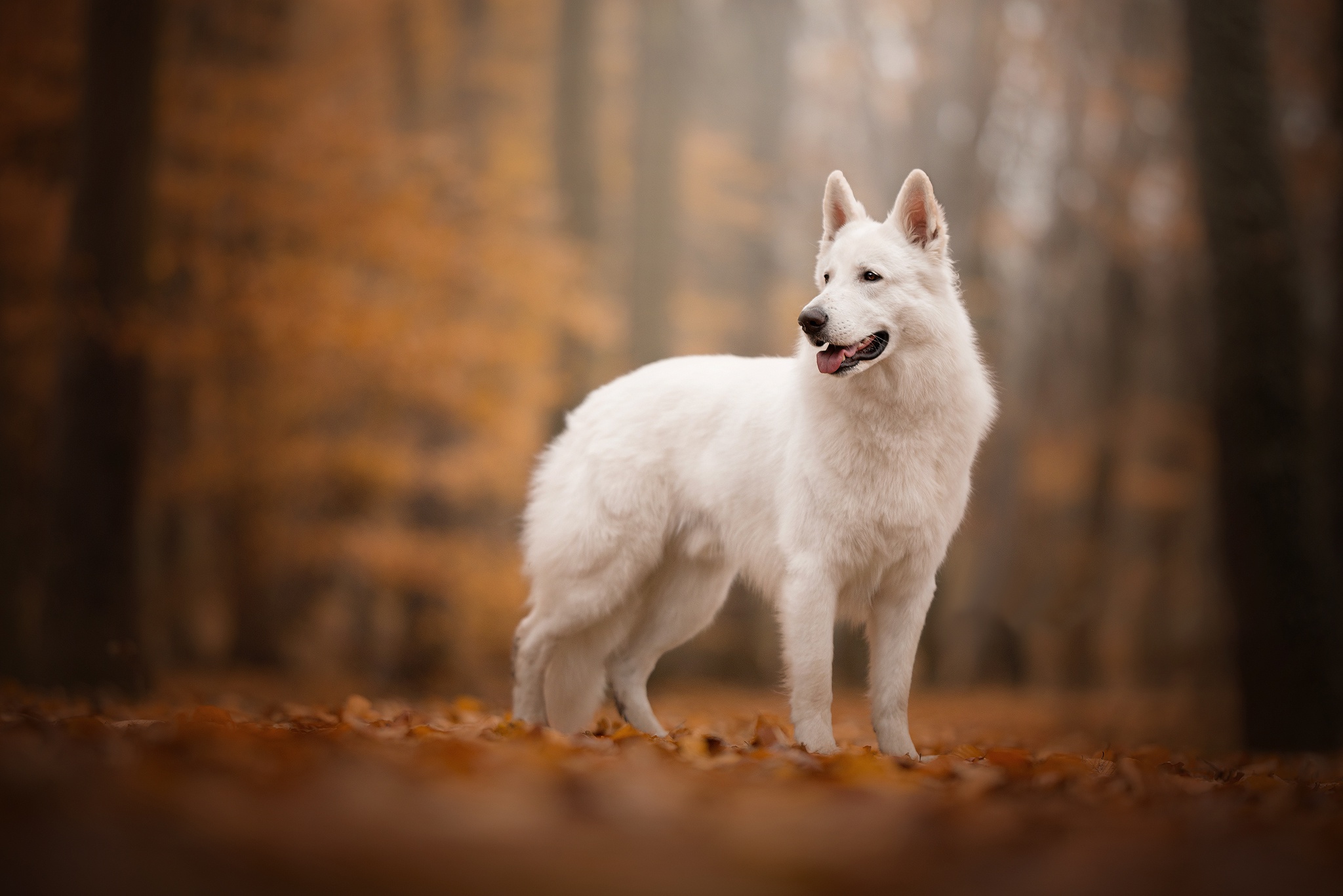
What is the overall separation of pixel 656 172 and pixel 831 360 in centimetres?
843

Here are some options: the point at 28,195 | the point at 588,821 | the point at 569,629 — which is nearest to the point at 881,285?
the point at 569,629

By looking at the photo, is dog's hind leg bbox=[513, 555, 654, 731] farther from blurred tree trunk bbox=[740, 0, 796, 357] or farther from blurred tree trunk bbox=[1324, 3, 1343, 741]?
blurred tree trunk bbox=[740, 0, 796, 357]

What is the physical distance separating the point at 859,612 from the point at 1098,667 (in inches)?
589

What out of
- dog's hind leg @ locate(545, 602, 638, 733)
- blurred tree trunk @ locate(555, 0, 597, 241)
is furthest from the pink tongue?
blurred tree trunk @ locate(555, 0, 597, 241)

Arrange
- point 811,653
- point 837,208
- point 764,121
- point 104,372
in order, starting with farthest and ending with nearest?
point 764,121, point 104,372, point 837,208, point 811,653

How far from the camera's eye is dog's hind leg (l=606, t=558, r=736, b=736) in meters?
4.49

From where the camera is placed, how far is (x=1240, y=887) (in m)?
1.66

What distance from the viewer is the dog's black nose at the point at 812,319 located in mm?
3443

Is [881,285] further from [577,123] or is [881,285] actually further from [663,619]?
[577,123]

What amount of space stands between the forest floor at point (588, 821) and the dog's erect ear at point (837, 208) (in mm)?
2255

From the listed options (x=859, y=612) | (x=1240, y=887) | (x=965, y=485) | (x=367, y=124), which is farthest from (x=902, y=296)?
(x=367, y=124)

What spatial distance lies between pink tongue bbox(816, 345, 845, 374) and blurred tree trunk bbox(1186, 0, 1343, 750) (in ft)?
11.7

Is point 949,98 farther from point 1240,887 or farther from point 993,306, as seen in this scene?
point 1240,887

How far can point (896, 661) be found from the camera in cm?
371
